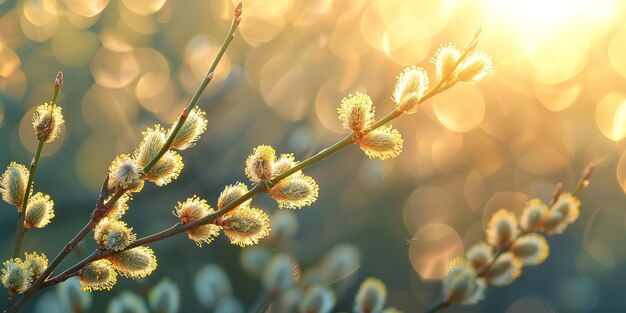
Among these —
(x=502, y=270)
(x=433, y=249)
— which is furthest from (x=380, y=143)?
(x=433, y=249)

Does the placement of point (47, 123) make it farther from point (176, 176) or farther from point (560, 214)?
point (560, 214)

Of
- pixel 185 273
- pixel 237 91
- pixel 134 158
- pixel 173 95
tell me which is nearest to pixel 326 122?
pixel 237 91

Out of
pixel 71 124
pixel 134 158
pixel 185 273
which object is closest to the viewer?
pixel 134 158

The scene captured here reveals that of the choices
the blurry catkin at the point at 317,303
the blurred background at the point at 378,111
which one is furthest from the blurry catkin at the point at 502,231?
the blurred background at the point at 378,111

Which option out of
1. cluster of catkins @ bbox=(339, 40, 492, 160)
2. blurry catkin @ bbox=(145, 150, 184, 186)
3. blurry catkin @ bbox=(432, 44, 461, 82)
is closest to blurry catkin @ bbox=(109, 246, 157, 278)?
blurry catkin @ bbox=(145, 150, 184, 186)

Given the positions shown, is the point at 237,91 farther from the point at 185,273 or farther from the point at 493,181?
the point at 493,181

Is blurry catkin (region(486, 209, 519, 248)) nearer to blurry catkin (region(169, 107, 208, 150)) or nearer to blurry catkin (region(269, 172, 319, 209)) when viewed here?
blurry catkin (region(269, 172, 319, 209))

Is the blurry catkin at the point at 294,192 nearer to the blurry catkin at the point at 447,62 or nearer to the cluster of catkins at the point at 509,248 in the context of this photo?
the blurry catkin at the point at 447,62

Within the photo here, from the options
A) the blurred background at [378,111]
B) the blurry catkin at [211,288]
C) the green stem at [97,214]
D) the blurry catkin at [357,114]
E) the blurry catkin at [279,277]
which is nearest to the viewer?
the green stem at [97,214]
